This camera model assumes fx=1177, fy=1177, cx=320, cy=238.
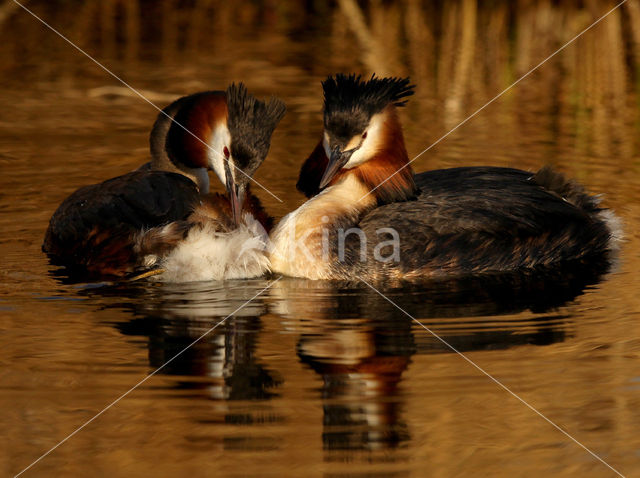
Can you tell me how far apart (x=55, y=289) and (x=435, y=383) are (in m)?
2.46

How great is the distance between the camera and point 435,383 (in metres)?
5.13

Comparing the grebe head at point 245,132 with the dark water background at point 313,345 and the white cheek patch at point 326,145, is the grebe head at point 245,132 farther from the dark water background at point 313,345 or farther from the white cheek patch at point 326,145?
the dark water background at point 313,345

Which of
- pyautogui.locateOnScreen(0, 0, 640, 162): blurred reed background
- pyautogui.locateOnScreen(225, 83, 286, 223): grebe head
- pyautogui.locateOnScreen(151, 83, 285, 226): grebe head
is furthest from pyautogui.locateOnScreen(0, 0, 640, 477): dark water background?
pyautogui.locateOnScreen(151, 83, 285, 226): grebe head

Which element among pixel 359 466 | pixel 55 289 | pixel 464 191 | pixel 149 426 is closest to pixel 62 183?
pixel 55 289

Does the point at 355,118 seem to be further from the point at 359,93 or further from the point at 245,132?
the point at 245,132

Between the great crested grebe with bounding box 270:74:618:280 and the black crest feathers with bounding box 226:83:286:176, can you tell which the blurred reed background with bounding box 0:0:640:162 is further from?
the black crest feathers with bounding box 226:83:286:176

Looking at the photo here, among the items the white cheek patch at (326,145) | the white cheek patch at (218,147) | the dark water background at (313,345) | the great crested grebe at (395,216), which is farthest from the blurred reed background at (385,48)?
the white cheek patch at (218,147)

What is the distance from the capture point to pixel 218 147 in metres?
7.40

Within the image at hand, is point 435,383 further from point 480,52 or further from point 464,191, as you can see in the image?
point 480,52

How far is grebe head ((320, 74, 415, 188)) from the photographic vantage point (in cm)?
695

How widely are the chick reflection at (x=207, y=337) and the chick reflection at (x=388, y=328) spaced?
0.75ft

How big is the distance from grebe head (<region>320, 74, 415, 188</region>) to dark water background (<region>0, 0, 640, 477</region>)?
841 millimetres

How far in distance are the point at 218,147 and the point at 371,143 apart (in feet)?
3.22

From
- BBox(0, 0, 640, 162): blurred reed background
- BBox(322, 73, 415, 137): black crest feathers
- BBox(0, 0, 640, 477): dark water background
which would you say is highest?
BBox(0, 0, 640, 162): blurred reed background
